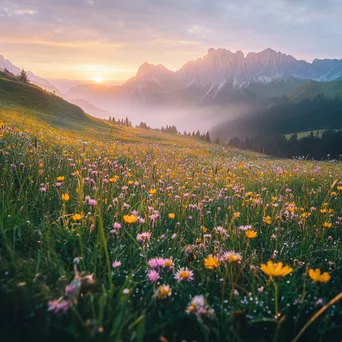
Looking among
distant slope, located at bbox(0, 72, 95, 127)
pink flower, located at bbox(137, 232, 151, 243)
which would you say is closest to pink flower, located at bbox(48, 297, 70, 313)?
pink flower, located at bbox(137, 232, 151, 243)

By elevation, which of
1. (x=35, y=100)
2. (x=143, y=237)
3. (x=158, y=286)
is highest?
(x=35, y=100)

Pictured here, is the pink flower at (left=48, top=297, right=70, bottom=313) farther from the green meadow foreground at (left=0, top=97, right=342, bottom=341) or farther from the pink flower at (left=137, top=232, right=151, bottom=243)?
the pink flower at (left=137, top=232, right=151, bottom=243)

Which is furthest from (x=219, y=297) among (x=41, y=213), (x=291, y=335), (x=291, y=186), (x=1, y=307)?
(x=291, y=186)

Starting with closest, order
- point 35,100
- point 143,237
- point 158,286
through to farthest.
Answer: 1. point 158,286
2. point 143,237
3. point 35,100

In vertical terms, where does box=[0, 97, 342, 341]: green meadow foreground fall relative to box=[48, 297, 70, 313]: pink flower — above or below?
below

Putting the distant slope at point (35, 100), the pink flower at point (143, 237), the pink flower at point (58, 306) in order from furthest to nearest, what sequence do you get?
the distant slope at point (35, 100) < the pink flower at point (143, 237) < the pink flower at point (58, 306)

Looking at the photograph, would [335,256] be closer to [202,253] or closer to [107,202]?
[202,253]

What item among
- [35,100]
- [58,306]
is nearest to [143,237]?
[58,306]

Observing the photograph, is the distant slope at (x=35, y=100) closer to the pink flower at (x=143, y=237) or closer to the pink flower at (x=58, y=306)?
the pink flower at (x=143, y=237)

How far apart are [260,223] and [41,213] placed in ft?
9.88

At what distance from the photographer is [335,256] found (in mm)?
2855

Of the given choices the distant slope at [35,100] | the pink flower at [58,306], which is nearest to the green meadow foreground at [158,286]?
the pink flower at [58,306]

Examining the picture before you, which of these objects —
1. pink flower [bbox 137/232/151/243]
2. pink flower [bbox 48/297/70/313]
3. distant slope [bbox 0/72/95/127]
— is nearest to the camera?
pink flower [bbox 48/297/70/313]

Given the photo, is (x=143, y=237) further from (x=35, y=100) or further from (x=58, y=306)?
(x=35, y=100)
